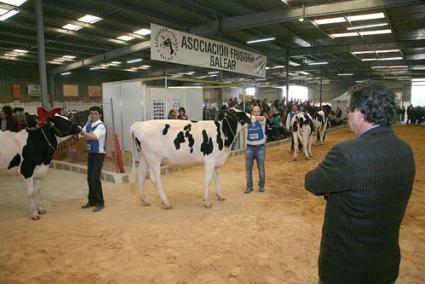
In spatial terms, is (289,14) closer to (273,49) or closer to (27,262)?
(273,49)

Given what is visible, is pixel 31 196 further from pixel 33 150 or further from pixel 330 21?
pixel 330 21

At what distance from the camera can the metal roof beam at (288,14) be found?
8.71m

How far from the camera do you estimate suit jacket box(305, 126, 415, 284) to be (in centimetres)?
152

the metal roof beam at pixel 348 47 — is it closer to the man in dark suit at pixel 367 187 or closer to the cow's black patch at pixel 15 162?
the cow's black patch at pixel 15 162

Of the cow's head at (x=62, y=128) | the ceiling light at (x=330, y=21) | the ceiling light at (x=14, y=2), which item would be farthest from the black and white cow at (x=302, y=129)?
the ceiling light at (x=14, y=2)

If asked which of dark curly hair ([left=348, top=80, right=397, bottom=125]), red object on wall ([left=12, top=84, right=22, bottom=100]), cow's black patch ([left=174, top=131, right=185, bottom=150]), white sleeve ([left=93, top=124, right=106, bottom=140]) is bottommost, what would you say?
cow's black patch ([left=174, top=131, right=185, bottom=150])

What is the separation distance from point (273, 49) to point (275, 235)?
48.4ft

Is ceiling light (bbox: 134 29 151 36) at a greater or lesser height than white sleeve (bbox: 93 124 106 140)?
greater

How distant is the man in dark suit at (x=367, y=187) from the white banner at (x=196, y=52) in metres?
6.20

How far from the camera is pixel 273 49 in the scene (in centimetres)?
1742

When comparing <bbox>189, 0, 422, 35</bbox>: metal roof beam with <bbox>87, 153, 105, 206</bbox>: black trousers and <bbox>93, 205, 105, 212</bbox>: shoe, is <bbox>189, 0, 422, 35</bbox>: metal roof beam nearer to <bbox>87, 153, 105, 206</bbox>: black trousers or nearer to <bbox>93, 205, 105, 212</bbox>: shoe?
<bbox>87, 153, 105, 206</bbox>: black trousers

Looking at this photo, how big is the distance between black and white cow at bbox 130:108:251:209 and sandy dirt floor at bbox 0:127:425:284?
0.56 m

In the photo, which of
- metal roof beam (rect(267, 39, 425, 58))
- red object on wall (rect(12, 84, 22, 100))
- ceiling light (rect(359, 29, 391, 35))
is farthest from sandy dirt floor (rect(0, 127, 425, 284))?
red object on wall (rect(12, 84, 22, 100))

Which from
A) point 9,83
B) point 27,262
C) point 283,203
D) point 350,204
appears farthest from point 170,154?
point 9,83
